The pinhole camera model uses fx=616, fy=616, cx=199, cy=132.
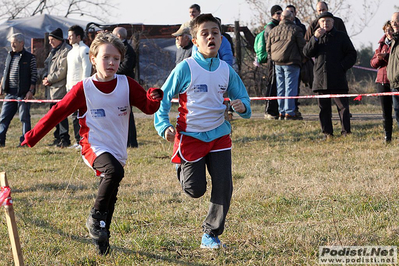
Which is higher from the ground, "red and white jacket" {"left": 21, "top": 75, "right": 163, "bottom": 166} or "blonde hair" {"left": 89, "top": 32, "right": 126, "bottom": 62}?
"blonde hair" {"left": 89, "top": 32, "right": 126, "bottom": 62}

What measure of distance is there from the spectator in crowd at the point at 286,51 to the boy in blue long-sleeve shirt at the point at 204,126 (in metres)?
6.99

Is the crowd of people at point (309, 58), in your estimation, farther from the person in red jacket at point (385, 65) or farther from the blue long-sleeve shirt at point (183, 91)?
the blue long-sleeve shirt at point (183, 91)

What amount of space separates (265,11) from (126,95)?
15.8 m

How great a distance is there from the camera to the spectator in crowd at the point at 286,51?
11.7 metres

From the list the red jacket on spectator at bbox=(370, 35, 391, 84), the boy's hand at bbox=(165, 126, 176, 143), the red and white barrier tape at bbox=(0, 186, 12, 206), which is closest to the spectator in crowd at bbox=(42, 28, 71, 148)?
the red jacket on spectator at bbox=(370, 35, 391, 84)

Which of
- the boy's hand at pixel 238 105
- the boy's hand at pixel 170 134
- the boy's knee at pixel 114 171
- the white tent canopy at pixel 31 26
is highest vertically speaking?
the white tent canopy at pixel 31 26

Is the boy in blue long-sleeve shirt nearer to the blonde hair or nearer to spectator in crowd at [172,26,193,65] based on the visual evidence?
the blonde hair

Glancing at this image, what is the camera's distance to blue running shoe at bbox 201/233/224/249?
468cm

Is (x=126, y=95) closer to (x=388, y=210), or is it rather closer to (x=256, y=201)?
(x=256, y=201)

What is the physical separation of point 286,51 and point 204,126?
7.26 meters

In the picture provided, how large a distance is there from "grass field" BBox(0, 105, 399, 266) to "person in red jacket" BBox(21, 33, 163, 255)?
1.16 ft

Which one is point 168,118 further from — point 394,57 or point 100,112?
point 394,57

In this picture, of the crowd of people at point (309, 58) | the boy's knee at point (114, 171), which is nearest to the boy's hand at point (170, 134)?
the boy's knee at point (114, 171)

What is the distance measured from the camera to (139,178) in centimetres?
809
